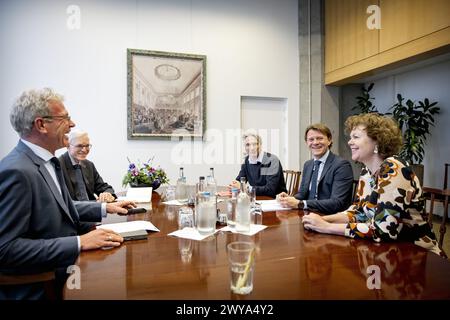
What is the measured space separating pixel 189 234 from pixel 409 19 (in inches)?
141

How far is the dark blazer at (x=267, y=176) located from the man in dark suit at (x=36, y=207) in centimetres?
165

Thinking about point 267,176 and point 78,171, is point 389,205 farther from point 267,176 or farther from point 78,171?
point 78,171

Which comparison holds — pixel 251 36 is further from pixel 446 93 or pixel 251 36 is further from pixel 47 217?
pixel 47 217

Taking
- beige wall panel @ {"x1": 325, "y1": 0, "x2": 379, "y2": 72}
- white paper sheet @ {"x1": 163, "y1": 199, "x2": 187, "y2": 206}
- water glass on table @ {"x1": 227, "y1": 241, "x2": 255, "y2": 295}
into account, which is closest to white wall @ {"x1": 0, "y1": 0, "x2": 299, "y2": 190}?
beige wall panel @ {"x1": 325, "y1": 0, "x2": 379, "y2": 72}

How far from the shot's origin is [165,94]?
429 cm

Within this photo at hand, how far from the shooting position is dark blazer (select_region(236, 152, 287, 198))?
106 inches

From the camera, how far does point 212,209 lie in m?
1.37

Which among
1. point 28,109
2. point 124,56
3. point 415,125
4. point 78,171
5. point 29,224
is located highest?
point 124,56

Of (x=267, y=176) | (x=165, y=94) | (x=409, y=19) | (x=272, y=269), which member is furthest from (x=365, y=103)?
(x=272, y=269)

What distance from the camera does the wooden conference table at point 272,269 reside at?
82 cm

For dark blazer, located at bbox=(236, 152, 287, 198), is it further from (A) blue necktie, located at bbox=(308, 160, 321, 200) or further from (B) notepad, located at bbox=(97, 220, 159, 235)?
(B) notepad, located at bbox=(97, 220, 159, 235)
